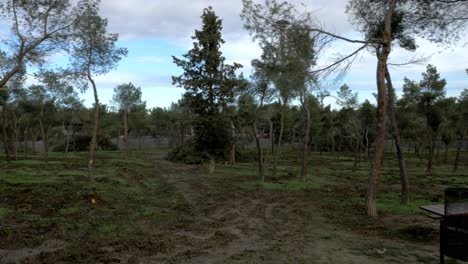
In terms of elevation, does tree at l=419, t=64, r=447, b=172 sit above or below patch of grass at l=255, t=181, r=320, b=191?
above

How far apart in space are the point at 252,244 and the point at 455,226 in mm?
3339

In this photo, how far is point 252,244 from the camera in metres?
6.96

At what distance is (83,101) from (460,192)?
1709 inches

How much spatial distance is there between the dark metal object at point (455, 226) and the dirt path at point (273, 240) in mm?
651

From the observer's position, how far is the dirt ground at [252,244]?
5.92 meters

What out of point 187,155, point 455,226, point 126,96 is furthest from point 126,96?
point 455,226

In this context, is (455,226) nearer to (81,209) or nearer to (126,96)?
(81,209)

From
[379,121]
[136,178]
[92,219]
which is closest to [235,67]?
[136,178]

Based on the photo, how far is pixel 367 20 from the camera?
38.4 feet

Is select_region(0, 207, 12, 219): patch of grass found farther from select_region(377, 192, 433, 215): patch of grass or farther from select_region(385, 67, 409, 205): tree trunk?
select_region(385, 67, 409, 205): tree trunk

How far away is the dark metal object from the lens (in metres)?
5.09

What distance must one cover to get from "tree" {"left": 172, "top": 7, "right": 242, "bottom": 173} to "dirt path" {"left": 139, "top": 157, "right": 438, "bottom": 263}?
357 inches

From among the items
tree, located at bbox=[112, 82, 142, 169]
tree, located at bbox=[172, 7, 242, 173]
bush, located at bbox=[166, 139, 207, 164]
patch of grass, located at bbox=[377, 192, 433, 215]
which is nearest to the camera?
patch of grass, located at bbox=[377, 192, 433, 215]

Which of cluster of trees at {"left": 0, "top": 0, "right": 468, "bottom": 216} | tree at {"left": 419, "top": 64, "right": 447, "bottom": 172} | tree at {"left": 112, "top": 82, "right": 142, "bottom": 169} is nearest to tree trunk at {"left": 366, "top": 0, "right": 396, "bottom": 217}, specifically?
cluster of trees at {"left": 0, "top": 0, "right": 468, "bottom": 216}
